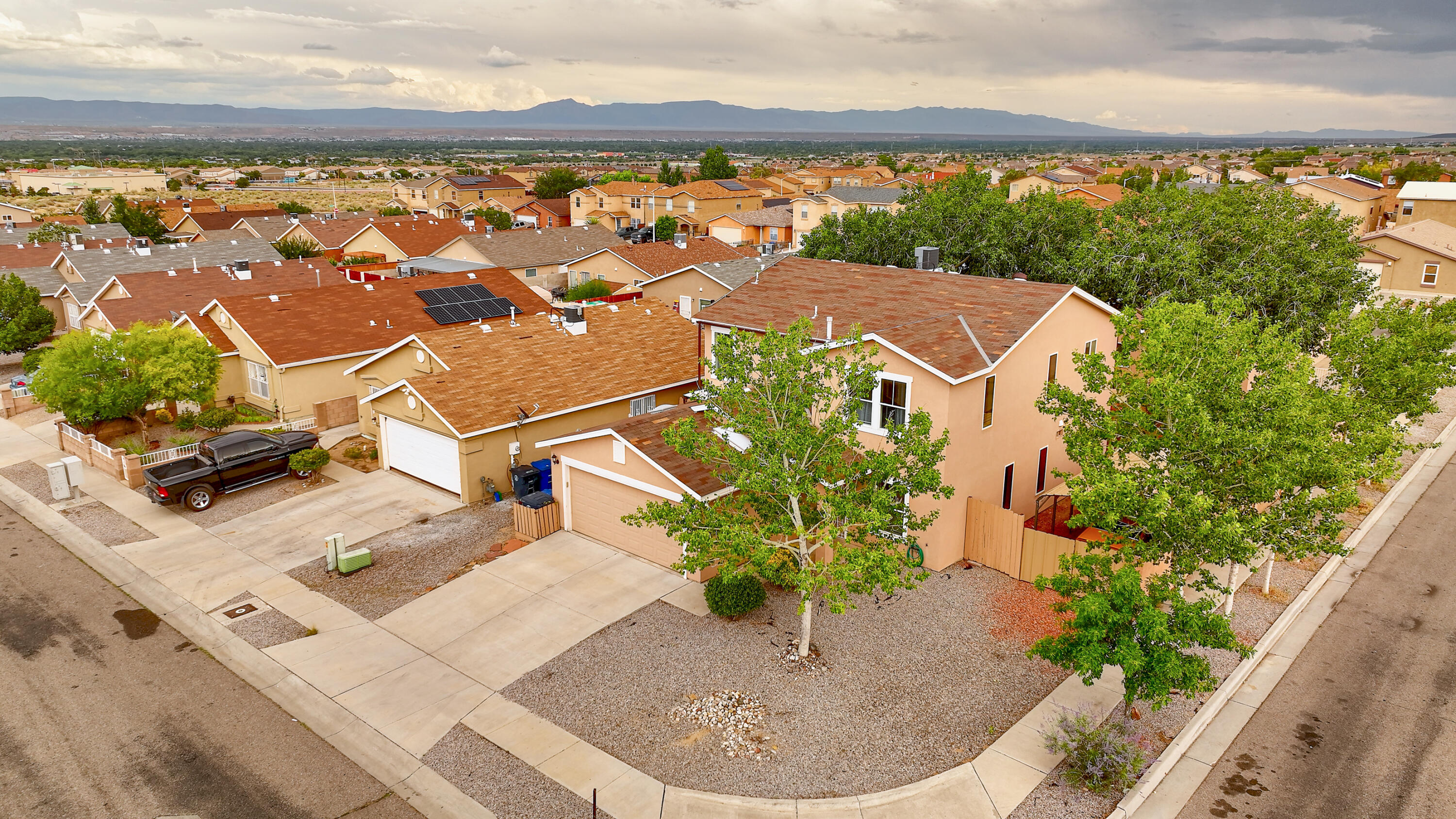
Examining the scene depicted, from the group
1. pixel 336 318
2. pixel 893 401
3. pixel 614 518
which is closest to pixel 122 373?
pixel 336 318

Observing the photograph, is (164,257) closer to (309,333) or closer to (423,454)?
(309,333)

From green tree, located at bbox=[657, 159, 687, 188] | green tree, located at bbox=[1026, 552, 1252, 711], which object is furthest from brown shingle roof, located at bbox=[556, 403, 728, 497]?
green tree, located at bbox=[657, 159, 687, 188]

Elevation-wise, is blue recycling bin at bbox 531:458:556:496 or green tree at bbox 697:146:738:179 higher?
green tree at bbox 697:146:738:179

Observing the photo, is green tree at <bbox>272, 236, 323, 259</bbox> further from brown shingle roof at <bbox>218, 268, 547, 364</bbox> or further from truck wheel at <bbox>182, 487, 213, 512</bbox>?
truck wheel at <bbox>182, 487, 213, 512</bbox>

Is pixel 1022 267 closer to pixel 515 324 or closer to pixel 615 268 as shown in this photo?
pixel 515 324

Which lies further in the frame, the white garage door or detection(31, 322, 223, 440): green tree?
detection(31, 322, 223, 440): green tree

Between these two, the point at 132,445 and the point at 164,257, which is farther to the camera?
the point at 164,257
